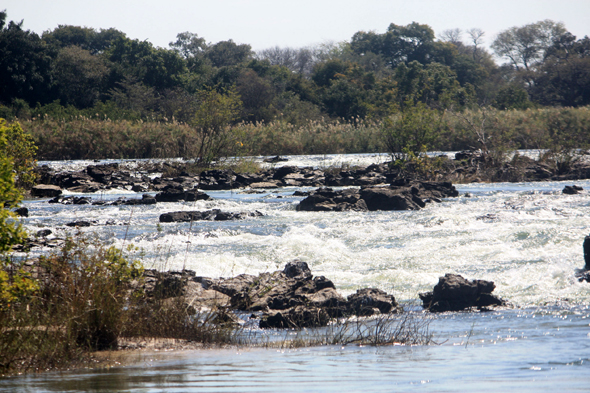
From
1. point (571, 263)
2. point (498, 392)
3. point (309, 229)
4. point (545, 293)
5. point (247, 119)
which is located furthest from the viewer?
point (247, 119)

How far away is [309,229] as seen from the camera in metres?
13.3

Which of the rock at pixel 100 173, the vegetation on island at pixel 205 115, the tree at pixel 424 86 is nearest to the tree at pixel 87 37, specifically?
the vegetation on island at pixel 205 115

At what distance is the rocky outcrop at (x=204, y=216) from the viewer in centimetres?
1486

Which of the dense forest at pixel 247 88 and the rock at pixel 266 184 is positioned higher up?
the dense forest at pixel 247 88

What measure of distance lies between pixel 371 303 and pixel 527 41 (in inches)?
3060

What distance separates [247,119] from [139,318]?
1695 inches

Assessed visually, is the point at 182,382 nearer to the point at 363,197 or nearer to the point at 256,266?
the point at 256,266

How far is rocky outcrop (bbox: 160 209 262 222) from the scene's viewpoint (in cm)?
1486

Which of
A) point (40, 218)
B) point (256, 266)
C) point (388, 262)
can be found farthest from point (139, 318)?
point (40, 218)

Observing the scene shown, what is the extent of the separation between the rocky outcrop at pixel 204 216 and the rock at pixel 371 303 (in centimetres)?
830

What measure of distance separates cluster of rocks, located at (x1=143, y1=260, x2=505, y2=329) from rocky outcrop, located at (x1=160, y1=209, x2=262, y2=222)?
22.5ft

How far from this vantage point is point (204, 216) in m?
15.6

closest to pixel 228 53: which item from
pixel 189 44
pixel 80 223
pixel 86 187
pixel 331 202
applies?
pixel 189 44

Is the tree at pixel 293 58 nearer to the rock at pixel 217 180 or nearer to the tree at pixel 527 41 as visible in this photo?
the tree at pixel 527 41
